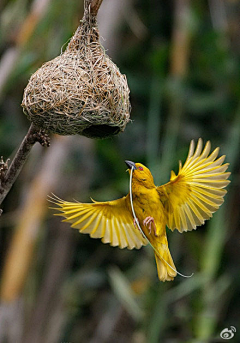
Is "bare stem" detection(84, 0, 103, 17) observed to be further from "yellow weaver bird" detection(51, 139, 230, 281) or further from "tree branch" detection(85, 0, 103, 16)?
"yellow weaver bird" detection(51, 139, 230, 281)

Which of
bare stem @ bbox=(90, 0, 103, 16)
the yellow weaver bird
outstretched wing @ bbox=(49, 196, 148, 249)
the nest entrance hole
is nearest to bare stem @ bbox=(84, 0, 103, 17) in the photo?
bare stem @ bbox=(90, 0, 103, 16)

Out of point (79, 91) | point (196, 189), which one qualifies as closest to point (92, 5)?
point (79, 91)

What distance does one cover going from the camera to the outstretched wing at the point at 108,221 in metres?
2.33

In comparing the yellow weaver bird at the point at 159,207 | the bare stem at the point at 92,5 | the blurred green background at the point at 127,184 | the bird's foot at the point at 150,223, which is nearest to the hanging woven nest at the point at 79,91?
the bare stem at the point at 92,5

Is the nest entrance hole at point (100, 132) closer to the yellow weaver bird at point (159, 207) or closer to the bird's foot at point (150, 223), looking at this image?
the yellow weaver bird at point (159, 207)

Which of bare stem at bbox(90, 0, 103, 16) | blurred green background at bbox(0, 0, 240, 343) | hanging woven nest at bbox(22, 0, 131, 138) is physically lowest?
blurred green background at bbox(0, 0, 240, 343)

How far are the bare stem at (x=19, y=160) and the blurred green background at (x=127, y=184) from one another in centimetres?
168

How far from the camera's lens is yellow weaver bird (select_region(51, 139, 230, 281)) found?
216 cm

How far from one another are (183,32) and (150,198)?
10.1 ft

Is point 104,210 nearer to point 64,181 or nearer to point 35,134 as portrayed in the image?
point 35,134

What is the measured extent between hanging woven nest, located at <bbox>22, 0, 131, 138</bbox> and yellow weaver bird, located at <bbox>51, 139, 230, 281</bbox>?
29cm

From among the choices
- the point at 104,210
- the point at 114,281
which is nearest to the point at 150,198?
the point at 104,210

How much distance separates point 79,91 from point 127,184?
2.26 metres

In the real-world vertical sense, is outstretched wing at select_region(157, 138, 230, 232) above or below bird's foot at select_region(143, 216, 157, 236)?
above
